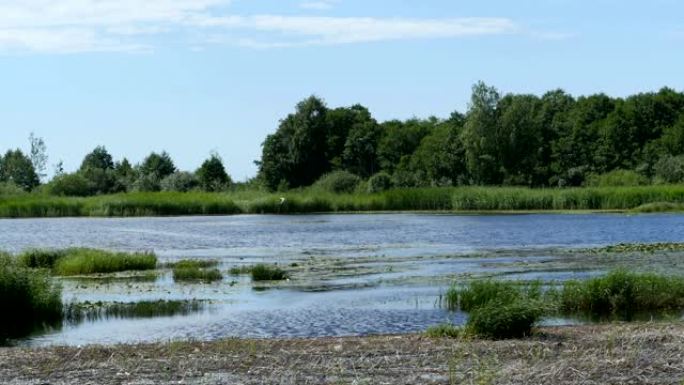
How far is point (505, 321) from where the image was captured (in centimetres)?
1819

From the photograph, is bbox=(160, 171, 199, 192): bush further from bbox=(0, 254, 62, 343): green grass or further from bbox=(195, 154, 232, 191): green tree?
bbox=(0, 254, 62, 343): green grass

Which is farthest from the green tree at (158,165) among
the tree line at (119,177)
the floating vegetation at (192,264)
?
the floating vegetation at (192,264)

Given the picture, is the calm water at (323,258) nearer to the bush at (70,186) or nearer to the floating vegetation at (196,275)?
the floating vegetation at (196,275)

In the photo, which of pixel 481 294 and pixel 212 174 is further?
pixel 212 174

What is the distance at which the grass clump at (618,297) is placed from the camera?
24.2m

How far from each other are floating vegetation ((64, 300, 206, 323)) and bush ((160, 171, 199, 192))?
94.8 m

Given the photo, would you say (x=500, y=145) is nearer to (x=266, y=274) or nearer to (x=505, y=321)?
(x=266, y=274)

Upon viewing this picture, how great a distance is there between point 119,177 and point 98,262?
101859mm

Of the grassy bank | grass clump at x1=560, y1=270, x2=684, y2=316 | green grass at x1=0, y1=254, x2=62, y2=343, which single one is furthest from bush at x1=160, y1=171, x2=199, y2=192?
grass clump at x1=560, y1=270, x2=684, y2=316

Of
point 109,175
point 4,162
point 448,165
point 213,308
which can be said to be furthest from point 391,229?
point 4,162

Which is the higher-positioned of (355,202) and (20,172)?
(20,172)

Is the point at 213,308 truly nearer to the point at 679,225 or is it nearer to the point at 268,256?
the point at 268,256

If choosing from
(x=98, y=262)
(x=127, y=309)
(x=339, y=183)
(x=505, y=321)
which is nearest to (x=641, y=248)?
(x=98, y=262)

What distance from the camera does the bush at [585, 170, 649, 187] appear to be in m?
98.1
